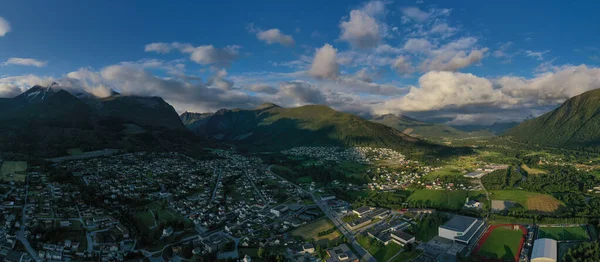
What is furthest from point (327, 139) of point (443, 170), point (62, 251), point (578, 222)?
point (62, 251)

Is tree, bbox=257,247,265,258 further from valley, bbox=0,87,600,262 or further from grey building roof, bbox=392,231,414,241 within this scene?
grey building roof, bbox=392,231,414,241

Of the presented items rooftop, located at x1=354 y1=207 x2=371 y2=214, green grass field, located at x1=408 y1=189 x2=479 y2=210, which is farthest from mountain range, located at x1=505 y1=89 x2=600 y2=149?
rooftop, located at x1=354 y1=207 x2=371 y2=214

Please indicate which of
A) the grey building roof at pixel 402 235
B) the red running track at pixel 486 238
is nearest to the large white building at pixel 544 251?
the red running track at pixel 486 238

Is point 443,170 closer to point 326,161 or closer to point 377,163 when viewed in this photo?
point 377,163

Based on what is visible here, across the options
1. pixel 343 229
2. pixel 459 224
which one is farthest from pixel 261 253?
pixel 459 224

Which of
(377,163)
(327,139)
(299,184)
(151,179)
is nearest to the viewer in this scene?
(151,179)

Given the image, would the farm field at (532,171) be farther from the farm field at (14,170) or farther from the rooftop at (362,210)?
the farm field at (14,170)
